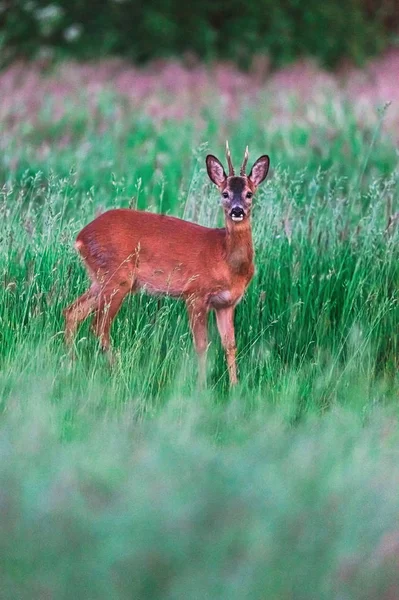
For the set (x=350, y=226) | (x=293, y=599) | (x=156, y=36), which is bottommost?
(x=293, y=599)

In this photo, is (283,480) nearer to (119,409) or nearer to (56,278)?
(119,409)

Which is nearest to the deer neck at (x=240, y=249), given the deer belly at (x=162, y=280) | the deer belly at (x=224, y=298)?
the deer belly at (x=224, y=298)

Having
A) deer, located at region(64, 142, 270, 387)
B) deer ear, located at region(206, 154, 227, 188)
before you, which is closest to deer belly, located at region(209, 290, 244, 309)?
deer, located at region(64, 142, 270, 387)

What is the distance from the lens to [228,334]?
5391 mm

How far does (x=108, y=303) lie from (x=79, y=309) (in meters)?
0.15

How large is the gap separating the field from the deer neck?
181 mm

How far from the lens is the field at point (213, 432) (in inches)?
111

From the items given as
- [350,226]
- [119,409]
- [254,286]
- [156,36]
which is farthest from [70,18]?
[119,409]

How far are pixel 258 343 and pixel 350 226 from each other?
5.81 feet

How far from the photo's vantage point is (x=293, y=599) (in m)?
2.78

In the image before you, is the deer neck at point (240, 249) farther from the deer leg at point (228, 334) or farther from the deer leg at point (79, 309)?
the deer leg at point (79, 309)

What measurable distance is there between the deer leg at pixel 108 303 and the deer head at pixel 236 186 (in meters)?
0.56

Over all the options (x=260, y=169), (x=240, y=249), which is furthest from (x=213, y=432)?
(x=260, y=169)

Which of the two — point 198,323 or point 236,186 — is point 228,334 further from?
point 236,186
